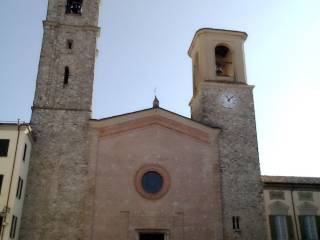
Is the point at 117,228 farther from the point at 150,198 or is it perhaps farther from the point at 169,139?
the point at 169,139

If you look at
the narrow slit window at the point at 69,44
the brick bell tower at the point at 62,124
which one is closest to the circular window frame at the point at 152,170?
the brick bell tower at the point at 62,124

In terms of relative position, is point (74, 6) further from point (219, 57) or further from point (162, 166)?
point (162, 166)

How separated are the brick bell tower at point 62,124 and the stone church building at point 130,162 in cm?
5

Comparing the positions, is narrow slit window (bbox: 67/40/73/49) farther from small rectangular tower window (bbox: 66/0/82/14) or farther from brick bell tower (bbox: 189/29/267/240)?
brick bell tower (bbox: 189/29/267/240)

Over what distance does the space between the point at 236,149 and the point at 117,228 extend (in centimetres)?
802

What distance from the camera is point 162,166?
2219cm

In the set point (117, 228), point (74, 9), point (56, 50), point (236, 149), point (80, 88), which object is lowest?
point (117, 228)

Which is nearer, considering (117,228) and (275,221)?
(117,228)

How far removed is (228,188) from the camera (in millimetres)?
22375

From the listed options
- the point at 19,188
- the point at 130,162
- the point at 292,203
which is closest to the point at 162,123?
the point at 130,162

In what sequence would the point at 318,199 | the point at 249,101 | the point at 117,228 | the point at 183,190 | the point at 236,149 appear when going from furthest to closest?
the point at 318,199 < the point at 249,101 < the point at 236,149 < the point at 183,190 < the point at 117,228

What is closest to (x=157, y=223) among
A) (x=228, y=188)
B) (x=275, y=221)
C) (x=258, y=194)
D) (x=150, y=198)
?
(x=150, y=198)

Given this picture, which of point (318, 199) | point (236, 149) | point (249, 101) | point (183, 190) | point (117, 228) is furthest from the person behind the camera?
point (318, 199)

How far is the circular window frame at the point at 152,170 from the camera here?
70.5ft
